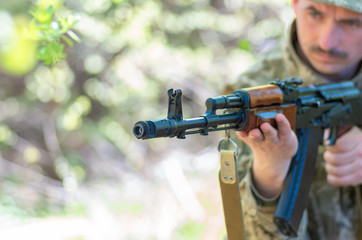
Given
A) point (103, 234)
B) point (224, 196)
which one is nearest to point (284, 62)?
point (224, 196)

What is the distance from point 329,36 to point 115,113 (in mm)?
3687

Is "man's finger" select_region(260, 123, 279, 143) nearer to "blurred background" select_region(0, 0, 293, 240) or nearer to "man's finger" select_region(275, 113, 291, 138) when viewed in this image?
"man's finger" select_region(275, 113, 291, 138)

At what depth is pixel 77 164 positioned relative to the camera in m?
5.38

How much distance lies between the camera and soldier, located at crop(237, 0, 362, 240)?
2084 millimetres

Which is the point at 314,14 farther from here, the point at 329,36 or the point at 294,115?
the point at 294,115

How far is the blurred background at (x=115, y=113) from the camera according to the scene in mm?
4359

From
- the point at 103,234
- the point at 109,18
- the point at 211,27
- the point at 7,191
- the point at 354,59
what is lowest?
the point at 103,234

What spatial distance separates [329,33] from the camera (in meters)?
2.19

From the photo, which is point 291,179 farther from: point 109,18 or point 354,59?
point 109,18

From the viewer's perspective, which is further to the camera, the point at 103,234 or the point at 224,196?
the point at 103,234

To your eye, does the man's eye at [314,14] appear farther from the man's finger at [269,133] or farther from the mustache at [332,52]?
the man's finger at [269,133]

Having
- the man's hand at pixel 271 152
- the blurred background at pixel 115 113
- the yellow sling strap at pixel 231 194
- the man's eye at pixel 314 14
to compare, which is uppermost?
the blurred background at pixel 115 113

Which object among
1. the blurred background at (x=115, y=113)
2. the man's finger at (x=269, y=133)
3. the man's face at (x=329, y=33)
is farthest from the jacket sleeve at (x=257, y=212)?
the blurred background at (x=115, y=113)

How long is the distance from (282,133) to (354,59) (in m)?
0.80
